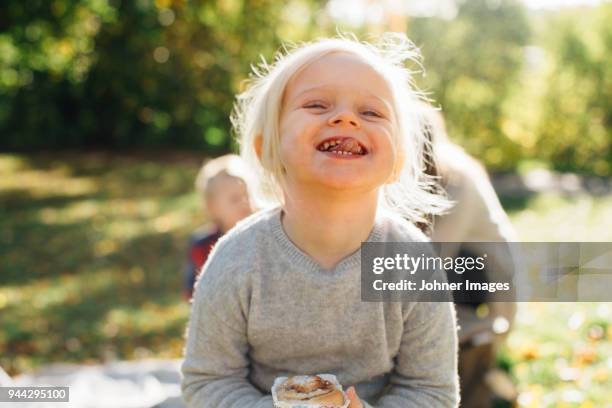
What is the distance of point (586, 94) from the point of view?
13.3m

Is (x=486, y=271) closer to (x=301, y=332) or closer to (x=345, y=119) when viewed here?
(x=301, y=332)

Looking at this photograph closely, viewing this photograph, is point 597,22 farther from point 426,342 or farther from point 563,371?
point 426,342

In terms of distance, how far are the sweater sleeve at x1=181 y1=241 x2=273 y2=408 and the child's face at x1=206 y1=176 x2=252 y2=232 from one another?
1724 millimetres

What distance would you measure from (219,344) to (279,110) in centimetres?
57

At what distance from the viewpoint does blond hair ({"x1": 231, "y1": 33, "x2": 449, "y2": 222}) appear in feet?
5.53

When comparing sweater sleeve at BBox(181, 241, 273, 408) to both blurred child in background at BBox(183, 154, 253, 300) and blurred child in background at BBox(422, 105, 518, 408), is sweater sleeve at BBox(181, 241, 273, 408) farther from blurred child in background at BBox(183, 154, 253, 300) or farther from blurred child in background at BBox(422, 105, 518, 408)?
blurred child in background at BBox(183, 154, 253, 300)

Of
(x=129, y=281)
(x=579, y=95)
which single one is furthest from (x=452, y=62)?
(x=129, y=281)

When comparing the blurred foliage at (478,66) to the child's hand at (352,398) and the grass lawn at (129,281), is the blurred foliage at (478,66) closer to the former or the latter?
the grass lawn at (129,281)

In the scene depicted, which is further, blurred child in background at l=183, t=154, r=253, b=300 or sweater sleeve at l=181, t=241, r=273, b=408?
blurred child in background at l=183, t=154, r=253, b=300

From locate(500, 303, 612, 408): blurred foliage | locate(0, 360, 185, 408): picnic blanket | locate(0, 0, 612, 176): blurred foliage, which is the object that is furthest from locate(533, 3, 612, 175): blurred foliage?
locate(0, 360, 185, 408): picnic blanket

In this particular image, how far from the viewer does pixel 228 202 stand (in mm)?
3502

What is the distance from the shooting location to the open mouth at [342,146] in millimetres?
1590

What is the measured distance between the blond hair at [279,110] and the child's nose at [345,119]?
0.14 m

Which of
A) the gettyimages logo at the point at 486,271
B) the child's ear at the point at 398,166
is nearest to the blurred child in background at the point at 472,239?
the gettyimages logo at the point at 486,271
